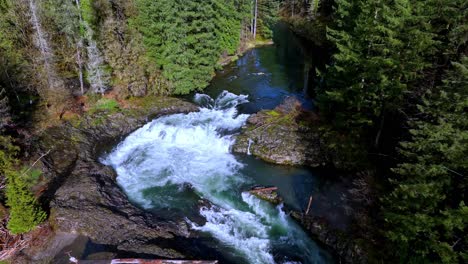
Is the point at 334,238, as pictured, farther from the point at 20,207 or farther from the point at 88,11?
the point at 88,11

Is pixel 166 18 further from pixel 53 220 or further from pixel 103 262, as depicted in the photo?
pixel 103 262

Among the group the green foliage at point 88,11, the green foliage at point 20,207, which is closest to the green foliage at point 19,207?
the green foliage at point 20,207

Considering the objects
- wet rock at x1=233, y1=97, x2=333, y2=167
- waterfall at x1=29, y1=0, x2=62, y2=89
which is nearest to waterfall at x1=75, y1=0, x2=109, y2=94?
waterfall at x1=29, y1=0, x2=62, y2=89

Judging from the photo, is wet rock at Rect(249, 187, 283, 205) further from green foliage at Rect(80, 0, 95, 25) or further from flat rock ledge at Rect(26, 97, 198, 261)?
green foliage at Rect(80, 0, 95, 25)

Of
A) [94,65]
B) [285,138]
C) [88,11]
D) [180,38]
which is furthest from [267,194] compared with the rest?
[88,11]

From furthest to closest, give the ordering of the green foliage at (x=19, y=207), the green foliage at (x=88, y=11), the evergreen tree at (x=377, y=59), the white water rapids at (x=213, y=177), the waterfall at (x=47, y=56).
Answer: the green foliage at (x=88, y=11) → the waterfall at (x=47, y=56) → the evergreen tree at (x=377, y=59) → the white water rapids at (x=213, y=177) → the green foliage at (x=19, y=207)

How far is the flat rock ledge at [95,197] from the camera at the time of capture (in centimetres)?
1548

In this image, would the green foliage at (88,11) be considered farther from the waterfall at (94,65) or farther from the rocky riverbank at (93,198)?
the rocky riverbank at (93,198)

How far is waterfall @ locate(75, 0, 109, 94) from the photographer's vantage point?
24688 mm

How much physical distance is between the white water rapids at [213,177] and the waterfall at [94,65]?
5458mm

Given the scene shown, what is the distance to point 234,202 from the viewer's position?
1919 cm

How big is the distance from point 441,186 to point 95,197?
17146mm

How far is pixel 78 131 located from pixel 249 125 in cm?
1358

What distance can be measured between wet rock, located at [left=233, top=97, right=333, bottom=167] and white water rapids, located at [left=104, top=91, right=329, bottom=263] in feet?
4.78
